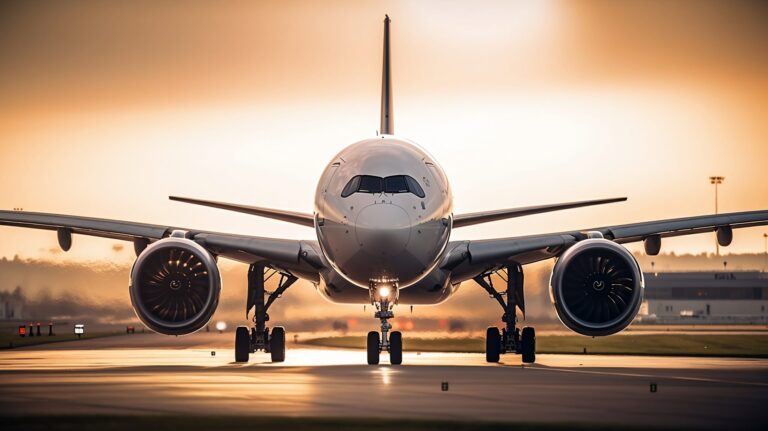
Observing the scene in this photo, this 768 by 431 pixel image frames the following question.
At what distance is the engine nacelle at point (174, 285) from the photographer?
2764 centimetres

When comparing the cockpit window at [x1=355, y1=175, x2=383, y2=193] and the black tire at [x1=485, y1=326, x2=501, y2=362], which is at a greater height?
the cockpit window at [x1=355, y1=175, x2=383, y2=193]

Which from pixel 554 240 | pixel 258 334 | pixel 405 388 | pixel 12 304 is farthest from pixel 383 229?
pixel 12 304

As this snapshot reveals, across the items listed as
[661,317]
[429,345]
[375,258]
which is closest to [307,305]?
[429,345]

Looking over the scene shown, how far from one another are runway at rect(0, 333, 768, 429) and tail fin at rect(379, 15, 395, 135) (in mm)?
6486

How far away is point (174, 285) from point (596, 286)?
31.3 ft

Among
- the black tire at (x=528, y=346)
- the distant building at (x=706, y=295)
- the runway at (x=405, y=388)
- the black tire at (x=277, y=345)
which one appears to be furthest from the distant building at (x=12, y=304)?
the distant building at (x=706, y=295)

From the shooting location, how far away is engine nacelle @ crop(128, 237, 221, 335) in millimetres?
27641

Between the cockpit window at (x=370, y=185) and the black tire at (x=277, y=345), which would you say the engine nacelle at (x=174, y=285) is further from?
the cockpit window at (x=370, y=185)

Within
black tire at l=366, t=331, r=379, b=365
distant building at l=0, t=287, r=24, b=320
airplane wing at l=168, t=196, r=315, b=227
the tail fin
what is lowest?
black tire at l=366, t=331, r=379, b=365

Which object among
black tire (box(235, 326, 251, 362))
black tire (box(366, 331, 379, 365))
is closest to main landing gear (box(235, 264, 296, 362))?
black tire (box(235, 326, 251, 362))

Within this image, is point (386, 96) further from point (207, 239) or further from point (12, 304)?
point (12, 304)

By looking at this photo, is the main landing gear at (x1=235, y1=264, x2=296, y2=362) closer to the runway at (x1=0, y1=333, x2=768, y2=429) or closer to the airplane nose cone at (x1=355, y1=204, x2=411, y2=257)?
the runway at (x1=0, y1=333, x2=768, y2=429)

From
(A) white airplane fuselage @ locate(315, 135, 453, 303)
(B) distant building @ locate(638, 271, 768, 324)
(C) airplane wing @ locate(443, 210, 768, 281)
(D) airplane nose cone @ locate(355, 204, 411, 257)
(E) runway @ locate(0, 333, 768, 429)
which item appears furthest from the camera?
(B) distant building @ locate(638, 271, 768, 324)

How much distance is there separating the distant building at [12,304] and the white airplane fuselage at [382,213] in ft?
67.1
